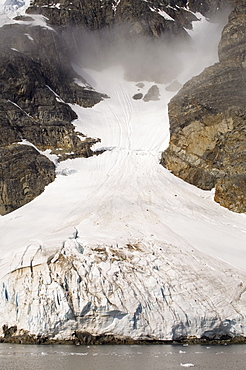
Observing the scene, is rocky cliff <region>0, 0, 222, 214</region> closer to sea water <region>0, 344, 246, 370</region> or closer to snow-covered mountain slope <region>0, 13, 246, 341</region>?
snow-covered mountain slope <region>0, 13, 246, 341</region>

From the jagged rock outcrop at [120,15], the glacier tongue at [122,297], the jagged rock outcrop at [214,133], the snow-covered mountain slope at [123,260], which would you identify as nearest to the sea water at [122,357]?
the glacier tongue at [122,297]

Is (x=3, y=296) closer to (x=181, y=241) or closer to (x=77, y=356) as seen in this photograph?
(x=77, y=356)

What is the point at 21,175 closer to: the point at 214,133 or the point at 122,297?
the point at 214,133

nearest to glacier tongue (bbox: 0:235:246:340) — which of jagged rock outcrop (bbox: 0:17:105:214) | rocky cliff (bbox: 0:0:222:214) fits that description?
jagged rock outcrop (bbox: 0:17:105:214)

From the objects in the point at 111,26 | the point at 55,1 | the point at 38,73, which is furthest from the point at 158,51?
the point at 38,73

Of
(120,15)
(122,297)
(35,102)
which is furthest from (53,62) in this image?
(122,297)

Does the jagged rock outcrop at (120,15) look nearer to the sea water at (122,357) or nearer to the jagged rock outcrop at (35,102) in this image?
the jagged rock outcrop at (35,102)
